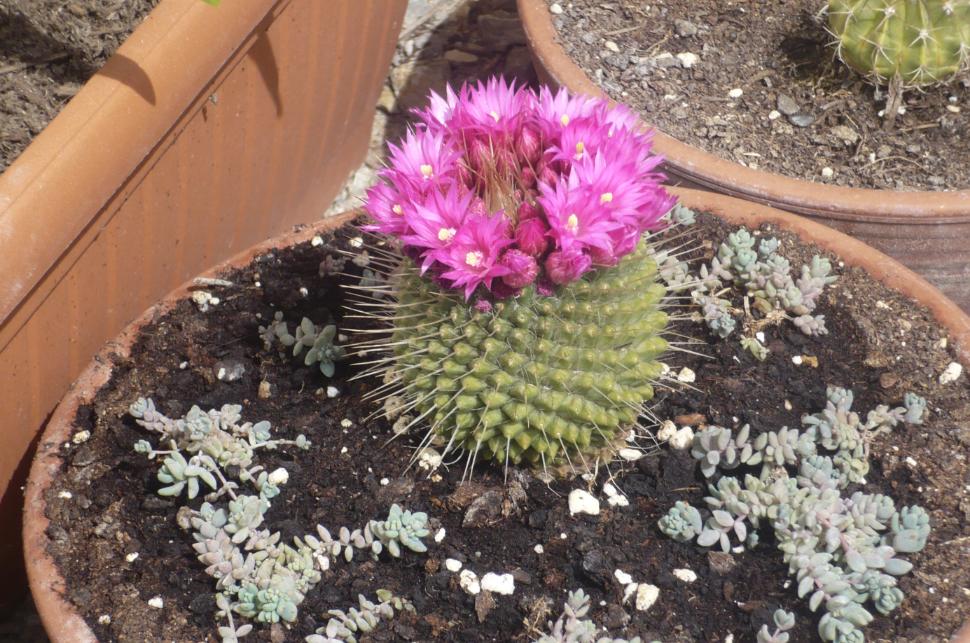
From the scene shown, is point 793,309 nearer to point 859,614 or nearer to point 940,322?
point 940,322

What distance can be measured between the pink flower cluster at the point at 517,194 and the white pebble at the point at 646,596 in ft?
1.72

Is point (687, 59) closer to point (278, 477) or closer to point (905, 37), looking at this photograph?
point (905, 37)

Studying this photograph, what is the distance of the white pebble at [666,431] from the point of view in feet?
6.35

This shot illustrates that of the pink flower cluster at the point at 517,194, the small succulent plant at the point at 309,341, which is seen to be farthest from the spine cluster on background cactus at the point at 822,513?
the small succulent plant at the point at 309,341

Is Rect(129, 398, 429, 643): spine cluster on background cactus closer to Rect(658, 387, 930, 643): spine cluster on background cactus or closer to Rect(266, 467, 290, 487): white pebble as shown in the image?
Rect(266, 467, 290, 487): white pebble

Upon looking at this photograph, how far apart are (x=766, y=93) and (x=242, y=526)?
1831mm

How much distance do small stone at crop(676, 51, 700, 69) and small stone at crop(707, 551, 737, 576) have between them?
1543 mm

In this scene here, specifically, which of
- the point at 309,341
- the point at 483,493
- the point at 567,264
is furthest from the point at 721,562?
the point at 309,341

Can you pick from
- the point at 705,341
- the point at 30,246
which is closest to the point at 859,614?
the point at 705,341

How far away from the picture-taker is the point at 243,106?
7.73ft

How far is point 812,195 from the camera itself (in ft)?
7.54

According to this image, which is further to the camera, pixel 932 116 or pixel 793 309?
pixel 932 116

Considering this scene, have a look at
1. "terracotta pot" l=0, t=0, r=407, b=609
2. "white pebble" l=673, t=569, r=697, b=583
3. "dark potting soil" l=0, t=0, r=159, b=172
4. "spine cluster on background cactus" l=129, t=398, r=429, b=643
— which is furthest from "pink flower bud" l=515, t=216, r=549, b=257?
"dark potting soil" l=0, t=0, r=159, b=172

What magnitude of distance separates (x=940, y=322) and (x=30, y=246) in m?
1.67
